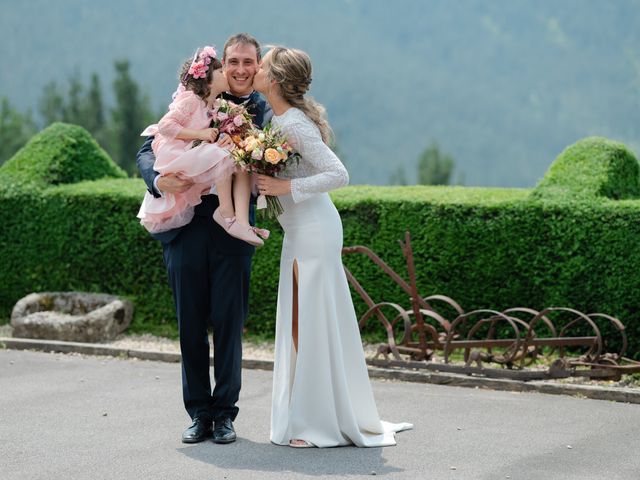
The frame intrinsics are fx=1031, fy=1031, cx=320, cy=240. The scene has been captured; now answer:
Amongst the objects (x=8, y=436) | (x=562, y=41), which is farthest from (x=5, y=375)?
(x=562, y=41)

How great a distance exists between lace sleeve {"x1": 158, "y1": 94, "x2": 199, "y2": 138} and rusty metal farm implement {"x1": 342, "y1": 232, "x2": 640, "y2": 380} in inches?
103

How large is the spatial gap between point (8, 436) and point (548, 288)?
4.71 meters

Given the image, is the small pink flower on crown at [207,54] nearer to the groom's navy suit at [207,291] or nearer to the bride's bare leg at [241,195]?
the groom's navy suit at [207,291]

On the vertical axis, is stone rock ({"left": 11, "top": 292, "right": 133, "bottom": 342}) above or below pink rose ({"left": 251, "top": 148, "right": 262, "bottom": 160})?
below

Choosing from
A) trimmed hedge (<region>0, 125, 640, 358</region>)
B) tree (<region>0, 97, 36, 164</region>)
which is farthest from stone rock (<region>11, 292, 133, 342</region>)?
tree (<region>0, 97, 36, 164</region>)

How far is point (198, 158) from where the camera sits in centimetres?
527

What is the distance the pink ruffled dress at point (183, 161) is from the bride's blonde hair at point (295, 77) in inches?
16.8

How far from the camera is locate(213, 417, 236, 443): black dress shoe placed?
558cm

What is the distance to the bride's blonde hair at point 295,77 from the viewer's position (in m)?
5.35

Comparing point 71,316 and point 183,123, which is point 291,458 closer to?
point 183,123

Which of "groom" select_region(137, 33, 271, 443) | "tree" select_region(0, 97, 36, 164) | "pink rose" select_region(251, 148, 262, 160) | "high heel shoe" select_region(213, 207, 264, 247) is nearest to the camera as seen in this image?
"pink rose" select_region(251, 148, 262, 160)

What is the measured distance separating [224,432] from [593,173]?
500 cm

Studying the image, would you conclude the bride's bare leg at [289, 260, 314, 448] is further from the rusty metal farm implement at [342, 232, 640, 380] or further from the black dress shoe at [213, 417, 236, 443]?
the rusty metal farm implement at [342, 232, 640, 380]

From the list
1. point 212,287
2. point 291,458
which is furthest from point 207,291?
point 291,458
